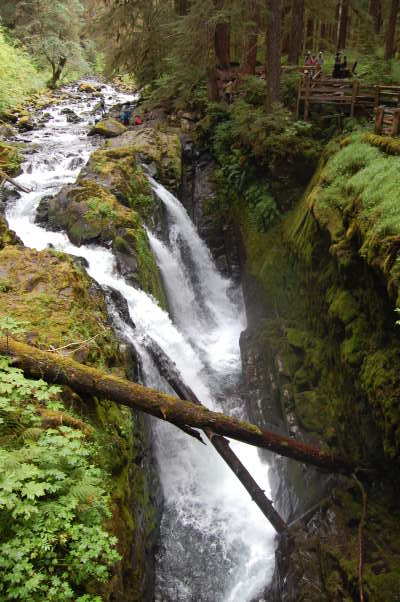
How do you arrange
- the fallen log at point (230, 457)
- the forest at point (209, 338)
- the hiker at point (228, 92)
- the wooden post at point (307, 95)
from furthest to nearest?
the hiker at point (228, 92) < the wooden post at point (307, 95) < the fallen log at point (230, 457) < the forest at point (209, 338)

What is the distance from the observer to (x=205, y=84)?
18.7 metres

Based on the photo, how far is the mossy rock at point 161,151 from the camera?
15.9 m

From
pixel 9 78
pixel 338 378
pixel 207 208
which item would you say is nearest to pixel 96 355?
pixel 338 378

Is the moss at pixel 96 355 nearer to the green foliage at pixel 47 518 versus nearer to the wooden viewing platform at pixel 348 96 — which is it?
the green foliage at pixel 47 518

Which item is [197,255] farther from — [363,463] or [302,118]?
[363,463]

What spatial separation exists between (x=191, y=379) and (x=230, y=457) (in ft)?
12.6

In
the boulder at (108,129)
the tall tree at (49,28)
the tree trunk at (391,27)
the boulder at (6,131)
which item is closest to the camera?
the tree trunk at (391,27)

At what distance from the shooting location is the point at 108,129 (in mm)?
20344

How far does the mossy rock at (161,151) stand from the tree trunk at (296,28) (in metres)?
6.03

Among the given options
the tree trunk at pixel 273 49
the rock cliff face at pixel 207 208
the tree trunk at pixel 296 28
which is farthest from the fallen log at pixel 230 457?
the tree trunk at pixel 296 28

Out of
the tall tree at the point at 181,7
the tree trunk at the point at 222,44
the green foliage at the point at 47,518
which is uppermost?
the tall tree at the point at 181,7

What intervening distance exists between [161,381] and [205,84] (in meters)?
14.8

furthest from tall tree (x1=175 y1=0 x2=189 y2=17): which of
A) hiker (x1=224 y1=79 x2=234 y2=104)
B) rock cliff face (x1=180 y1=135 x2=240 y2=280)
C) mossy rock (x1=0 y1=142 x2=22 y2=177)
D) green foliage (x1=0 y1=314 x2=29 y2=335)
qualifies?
green foliage (x1=0 y1=314 x2=29 y2=335)

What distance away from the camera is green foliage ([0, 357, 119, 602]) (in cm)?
323
